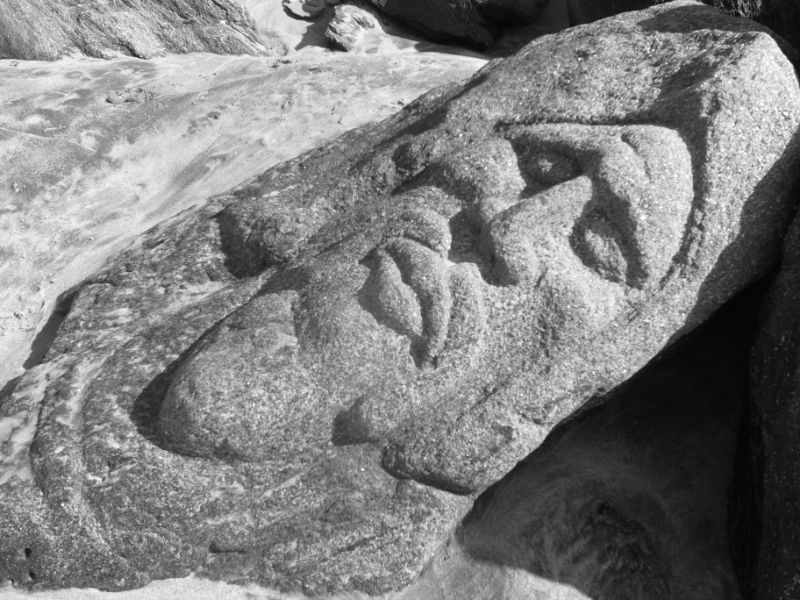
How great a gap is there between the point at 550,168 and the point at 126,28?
126 inches

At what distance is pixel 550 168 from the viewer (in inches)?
93.6

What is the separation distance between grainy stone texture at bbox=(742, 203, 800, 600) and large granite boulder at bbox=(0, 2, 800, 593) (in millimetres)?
144

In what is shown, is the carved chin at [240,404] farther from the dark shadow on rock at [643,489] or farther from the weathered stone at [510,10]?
the weathered stone at [510,10]

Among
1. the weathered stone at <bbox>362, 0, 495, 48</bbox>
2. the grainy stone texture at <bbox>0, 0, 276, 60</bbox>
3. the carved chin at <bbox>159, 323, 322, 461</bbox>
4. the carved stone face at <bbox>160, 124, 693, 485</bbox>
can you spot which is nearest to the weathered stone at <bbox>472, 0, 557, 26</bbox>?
the weathered stone at <bbox>362, 0, 495, 48</bbox>

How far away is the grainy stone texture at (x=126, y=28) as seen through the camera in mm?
4254

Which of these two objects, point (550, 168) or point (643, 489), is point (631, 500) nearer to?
point (643, 489)

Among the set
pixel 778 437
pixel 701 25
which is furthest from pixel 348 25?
pixel 778 437

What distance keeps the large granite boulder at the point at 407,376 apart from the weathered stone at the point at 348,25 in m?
2.74

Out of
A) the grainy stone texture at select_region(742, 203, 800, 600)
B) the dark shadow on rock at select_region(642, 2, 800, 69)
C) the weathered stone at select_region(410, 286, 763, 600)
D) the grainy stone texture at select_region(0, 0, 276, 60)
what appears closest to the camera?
the grainy stone texture at select_region(742, 203, 800, 600)

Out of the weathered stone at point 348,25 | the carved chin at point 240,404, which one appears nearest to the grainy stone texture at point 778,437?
the carved chin at point 240,404

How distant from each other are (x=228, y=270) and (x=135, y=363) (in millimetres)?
587

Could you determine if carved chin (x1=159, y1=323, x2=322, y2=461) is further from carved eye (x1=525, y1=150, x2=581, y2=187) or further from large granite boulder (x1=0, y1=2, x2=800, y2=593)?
carved eye (x1=525, y1=150, x2=581, y2=187)

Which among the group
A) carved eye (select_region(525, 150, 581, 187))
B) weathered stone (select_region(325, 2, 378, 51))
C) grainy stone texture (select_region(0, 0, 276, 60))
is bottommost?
carved eye (select_region(525, 150, 581, 187))

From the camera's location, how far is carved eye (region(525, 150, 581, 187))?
235cm
